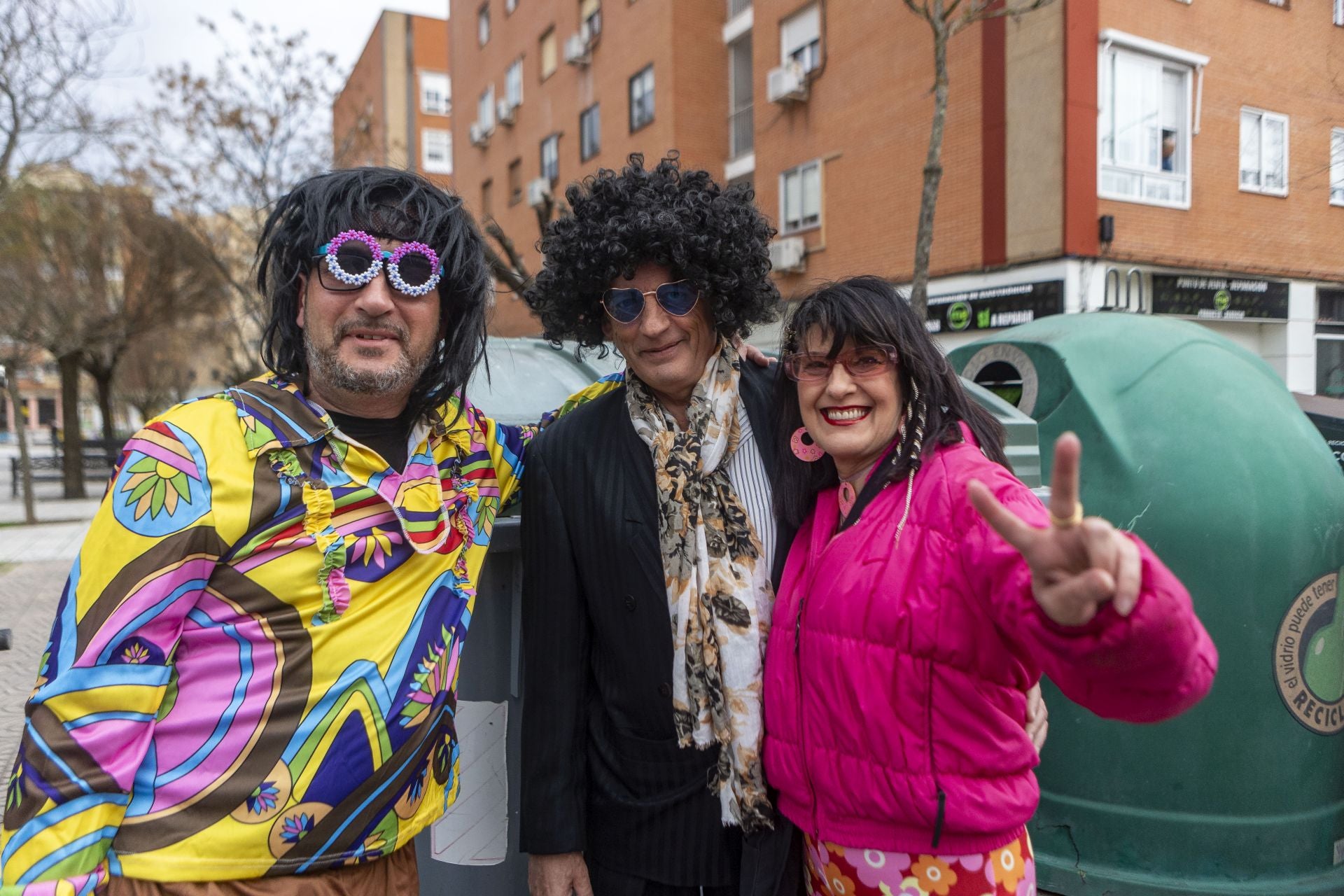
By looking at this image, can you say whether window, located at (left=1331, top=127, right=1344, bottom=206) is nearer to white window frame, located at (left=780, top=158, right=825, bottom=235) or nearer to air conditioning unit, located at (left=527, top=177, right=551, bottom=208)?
white window frame, located at (left=780, top=158, right=825, bottom=235)

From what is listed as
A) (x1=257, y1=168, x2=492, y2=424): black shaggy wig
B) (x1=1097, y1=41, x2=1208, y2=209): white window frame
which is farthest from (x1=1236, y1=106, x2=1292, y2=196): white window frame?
(x1=257, y1=168, x2=492, y2=424): black shaggy wig

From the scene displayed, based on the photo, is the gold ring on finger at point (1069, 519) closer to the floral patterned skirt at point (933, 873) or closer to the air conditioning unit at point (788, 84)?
the floral patterned skirt at point (933, 873)

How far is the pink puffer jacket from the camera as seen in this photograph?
1.37 m

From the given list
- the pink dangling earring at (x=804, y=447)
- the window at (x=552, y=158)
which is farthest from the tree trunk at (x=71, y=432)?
the pink dangling earring at (x=804, y=447)

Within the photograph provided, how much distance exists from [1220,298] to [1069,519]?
13686mm

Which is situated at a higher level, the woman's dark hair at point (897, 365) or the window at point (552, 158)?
the window at point (552, 158)

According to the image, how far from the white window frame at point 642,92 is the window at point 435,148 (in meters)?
16.0

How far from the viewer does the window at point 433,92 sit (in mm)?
34188

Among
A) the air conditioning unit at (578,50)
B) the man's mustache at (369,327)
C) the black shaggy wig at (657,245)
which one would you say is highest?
the air conditioning unit at (578,50)

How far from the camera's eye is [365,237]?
172 centimetres

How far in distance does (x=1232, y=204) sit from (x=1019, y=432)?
12.5 metres

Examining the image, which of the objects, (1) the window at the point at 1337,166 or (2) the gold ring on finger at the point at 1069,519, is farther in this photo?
(1) the window at the point at 1337,166

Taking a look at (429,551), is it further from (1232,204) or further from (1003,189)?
(1232,204)

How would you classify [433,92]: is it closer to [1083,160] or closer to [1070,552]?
[1083,160]
